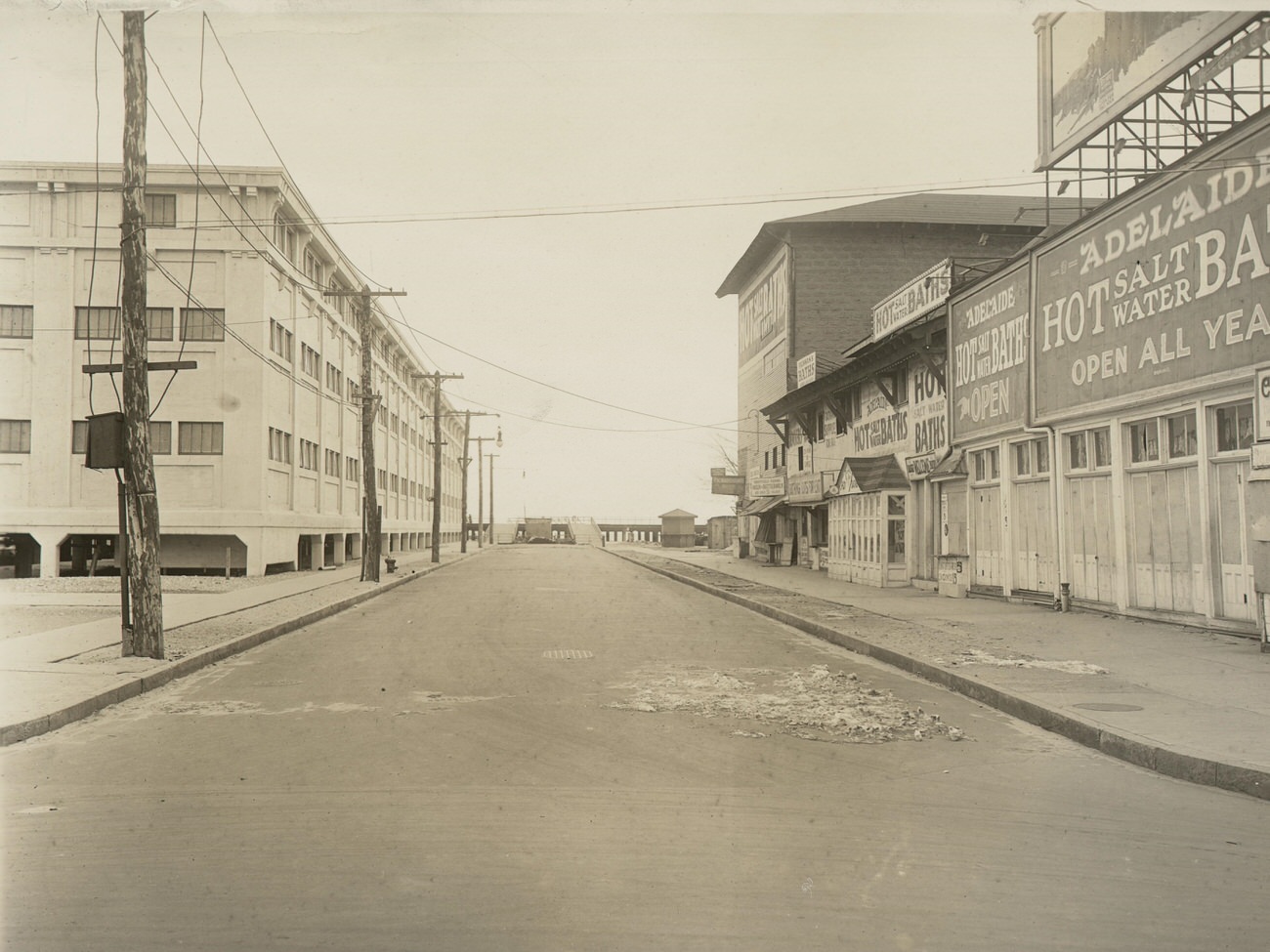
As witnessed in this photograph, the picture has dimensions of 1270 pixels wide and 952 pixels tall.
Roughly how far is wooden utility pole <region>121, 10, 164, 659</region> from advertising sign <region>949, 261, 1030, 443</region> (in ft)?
45.6

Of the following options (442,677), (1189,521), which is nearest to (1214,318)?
(1189,521)

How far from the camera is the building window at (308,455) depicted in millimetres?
35103

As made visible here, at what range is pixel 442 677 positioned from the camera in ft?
35.0

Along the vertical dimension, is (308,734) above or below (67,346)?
below

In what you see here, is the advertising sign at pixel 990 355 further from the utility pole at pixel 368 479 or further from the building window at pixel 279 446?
the building window at pixel 279 446

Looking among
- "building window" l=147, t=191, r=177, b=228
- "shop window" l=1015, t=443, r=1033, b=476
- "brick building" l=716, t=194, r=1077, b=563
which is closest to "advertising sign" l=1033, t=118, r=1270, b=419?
"shop window" l=1015, t=443, r=1033, b=476

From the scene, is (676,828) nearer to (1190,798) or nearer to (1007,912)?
(1007,912)

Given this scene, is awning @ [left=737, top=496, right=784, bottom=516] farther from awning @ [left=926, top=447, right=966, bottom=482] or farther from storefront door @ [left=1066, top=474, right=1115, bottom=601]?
storefront door @ [left=1066, top=474, right=1115, bottom=601]

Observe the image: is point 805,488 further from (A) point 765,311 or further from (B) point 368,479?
(B) point 368,479

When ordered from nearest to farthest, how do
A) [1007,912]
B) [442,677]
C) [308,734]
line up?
[1007,912]
[308,734]
[442,677]

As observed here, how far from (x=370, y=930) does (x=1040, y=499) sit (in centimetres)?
1636

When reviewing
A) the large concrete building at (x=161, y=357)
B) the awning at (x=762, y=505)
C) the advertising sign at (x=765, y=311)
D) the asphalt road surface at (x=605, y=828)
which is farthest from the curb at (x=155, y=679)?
the advertising sign at (x=765, y=311)

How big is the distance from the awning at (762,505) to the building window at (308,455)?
16.4 metres

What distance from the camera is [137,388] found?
38.2ft
